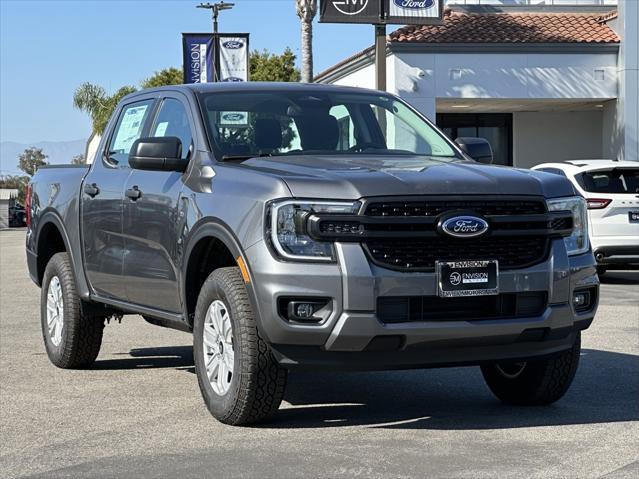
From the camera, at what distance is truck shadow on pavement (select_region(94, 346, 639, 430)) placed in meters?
7.03

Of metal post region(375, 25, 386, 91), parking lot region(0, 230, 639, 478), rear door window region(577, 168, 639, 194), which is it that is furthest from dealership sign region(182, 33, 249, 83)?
parking lot region(0, 230, 639, 478)

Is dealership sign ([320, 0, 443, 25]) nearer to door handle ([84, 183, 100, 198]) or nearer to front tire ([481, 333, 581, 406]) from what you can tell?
door handle ([84, 183, 100, 198])

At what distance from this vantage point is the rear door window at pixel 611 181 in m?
17.2

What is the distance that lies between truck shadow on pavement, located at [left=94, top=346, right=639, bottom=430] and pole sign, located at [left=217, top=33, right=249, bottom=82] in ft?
97.6

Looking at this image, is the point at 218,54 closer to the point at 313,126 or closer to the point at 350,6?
the point at 350,6

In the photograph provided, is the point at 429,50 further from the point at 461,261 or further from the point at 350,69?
the point at 461,261

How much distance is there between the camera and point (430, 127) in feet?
27.6

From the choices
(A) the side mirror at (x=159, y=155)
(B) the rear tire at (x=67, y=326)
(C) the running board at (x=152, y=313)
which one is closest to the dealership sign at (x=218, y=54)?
(B) the rear tire at (x=67, y=326)

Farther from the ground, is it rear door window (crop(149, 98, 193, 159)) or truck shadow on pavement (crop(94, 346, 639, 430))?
rear door window (crop(149, 98, 193, 159))

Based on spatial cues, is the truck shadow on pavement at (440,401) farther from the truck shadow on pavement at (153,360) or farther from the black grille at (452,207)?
the truck shadow on pavement at (153,360)

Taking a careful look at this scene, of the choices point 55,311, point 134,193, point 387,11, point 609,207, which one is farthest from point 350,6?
point 134,193

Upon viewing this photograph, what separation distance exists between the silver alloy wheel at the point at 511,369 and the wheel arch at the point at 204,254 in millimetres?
1812

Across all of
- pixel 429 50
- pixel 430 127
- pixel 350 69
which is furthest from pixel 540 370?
pixel 350 69

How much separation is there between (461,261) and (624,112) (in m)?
30.1
